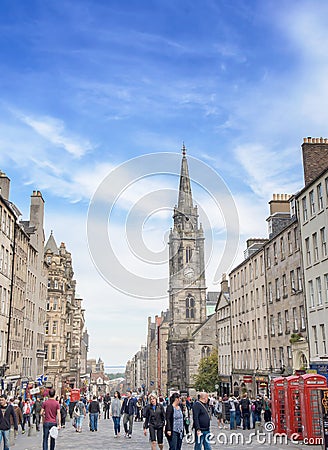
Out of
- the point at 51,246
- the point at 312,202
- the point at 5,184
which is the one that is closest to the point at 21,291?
the point at 5,184

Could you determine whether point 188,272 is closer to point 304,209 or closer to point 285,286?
point 285,286

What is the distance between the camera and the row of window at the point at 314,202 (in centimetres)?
3050

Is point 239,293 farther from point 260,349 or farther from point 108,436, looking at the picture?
point 108,436

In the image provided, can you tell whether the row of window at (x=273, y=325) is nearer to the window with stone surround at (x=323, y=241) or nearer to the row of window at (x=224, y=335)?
the row of window at (x=224, y=335)

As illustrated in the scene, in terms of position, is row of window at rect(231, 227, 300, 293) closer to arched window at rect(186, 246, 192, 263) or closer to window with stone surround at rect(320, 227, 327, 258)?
window with stone surround at rect(320, 227, 327, 258)

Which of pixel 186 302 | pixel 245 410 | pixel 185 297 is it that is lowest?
pixel 245 410

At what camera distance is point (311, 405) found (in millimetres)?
18469

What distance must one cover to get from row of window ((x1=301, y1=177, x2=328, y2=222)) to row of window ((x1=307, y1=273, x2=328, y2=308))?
4.11m

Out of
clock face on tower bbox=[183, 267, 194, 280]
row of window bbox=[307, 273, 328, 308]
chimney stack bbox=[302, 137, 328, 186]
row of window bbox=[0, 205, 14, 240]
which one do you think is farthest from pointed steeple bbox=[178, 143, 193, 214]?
row of window bbox=[307, 273, 328, 308]

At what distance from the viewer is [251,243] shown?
5356cm

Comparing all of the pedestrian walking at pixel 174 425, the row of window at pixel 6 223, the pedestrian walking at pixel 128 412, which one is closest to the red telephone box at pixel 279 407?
the pedestrian walking at pixel 128 412

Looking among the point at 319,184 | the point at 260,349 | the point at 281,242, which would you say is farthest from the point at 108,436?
the point at 260,349

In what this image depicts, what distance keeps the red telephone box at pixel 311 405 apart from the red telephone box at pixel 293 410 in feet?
3.76

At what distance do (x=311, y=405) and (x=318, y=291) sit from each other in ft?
45.5
